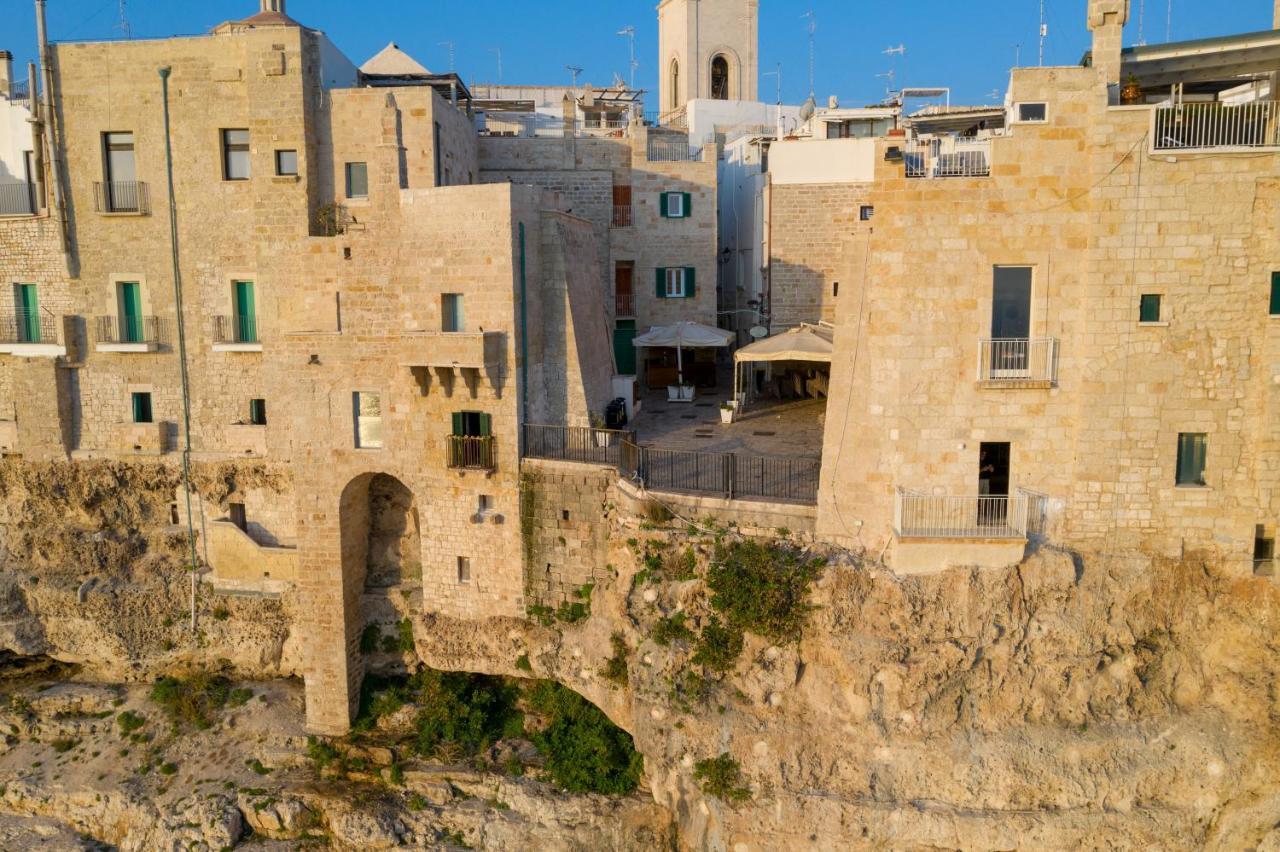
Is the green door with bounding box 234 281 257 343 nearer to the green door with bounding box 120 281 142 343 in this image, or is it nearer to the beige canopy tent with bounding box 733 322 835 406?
the green door with bounding box 120 281 142 343

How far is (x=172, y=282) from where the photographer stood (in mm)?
22125

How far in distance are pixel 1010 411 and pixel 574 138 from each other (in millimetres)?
15991

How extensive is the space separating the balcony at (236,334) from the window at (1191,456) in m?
18.6

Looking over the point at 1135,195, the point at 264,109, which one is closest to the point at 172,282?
the point at 264,109

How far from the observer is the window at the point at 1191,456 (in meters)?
16.1

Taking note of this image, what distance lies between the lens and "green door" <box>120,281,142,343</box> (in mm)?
22328

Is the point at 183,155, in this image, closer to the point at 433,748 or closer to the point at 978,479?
the point at 433,748

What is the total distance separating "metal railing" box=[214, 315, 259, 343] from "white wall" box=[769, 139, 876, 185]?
14616 mm

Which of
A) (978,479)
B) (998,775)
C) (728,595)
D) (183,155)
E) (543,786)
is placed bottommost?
(543,786)

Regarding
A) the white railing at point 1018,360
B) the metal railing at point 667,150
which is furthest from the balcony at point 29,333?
the white railing at point 1018,360

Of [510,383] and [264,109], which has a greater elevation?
[264,109]

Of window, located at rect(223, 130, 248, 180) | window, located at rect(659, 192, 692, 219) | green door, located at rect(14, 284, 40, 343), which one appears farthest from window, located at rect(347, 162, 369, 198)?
window, located at rect(659, 192, 692, 219)

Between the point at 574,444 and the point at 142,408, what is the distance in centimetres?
1067

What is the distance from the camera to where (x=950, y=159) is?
52.5 ft
